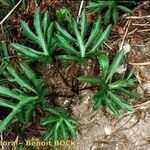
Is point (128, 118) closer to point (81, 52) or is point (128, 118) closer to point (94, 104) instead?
point (94, 104)

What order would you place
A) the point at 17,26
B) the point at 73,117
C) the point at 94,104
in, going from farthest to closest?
the point at 17,26 < the point at 73,117 < the point at 94,104

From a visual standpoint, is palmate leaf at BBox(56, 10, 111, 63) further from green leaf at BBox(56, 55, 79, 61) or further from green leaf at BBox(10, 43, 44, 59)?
green leaf at BBox(10, 43, 44, 59)

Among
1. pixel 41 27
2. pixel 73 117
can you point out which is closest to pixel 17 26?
pixel 41 27

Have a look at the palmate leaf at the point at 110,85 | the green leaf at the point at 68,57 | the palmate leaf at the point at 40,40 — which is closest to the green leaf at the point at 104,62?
the palmate leaf at the point at 110,85

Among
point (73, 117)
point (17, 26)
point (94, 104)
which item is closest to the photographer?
point (94, 104)

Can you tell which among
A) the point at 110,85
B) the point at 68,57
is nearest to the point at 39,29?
the point at 68,57

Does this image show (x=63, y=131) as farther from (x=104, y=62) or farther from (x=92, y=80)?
(x=104, y=62)

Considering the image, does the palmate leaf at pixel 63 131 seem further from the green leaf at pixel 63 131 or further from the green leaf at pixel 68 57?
the green leaf at pixel 68 57
